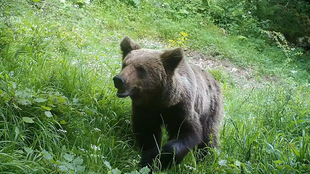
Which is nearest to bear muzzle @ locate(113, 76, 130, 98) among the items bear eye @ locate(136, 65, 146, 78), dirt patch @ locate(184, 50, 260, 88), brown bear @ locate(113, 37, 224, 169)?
brown bear @ locate(113, 37, 224, 169)

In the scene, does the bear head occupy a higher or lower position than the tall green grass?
higher

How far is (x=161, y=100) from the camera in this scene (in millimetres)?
3916

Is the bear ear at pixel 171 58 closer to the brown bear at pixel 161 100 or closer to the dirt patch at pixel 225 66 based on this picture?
the brown bear at pixel 161 100

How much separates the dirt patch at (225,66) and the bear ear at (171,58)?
6.42m

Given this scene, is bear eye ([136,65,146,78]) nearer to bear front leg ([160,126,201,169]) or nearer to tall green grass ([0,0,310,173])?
tall green grass ([0,0,310,173])

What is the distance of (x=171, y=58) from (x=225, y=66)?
762cm

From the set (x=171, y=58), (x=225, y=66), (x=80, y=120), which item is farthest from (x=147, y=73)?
(x=225, y=66)

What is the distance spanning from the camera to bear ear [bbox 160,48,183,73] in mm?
3900

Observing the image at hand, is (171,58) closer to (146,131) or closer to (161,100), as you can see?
(161,100)

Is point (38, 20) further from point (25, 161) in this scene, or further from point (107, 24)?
point (25, 161)

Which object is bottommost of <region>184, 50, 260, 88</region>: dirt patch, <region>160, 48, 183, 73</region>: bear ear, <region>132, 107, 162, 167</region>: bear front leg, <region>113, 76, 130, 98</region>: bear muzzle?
<region>184, 50, 260, 88</region>: dirt patch

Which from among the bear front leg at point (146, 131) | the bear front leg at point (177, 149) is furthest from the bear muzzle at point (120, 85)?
the bear front leg at point (177, 149)

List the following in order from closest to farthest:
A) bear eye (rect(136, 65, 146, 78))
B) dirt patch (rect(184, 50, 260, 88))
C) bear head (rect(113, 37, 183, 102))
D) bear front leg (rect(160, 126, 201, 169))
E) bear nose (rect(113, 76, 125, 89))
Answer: bear nose (rect(113, 76, 125, 89)) < bear head (rect(113, 37, 183, 102)) < bear eye (rect(136, 65, 146, 78)) < bear front leg (rect(160, 126, 201, 169)) < dirt patch (rect(184, 50, 260, 88))

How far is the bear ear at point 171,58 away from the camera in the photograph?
3.90 metres
